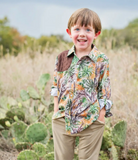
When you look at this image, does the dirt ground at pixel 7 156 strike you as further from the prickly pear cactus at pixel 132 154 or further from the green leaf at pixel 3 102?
the prickly pear cactus at pixel 132 154

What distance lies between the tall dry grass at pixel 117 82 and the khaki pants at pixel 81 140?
775mm

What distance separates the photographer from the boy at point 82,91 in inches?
64.3

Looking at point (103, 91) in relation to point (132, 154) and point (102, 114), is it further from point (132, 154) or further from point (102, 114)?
point (132, 154)

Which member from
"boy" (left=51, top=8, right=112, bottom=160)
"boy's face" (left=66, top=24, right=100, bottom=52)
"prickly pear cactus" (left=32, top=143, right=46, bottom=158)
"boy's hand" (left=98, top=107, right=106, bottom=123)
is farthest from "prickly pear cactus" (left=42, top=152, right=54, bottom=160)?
"boy's face" (left=66, top=24, right=100, bottom=52)

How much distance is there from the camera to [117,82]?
3422 millimetres

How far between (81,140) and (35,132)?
87cm

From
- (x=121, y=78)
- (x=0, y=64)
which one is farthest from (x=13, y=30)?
(x=121, y=78)

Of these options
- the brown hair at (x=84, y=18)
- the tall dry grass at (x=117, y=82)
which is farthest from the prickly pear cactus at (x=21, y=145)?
the brown hair at (x=84, y=18)

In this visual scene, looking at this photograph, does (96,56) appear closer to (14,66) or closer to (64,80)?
(64,80)

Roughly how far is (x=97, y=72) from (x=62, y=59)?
11.1 inches

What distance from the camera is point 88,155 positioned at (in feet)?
5.63

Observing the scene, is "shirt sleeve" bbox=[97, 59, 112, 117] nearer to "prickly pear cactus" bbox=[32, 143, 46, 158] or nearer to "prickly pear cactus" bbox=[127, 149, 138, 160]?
"prickly pear cactus" bbox=[127, 149, 138, 160]

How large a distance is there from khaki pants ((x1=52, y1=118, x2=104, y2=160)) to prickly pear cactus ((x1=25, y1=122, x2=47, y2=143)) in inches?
27.5

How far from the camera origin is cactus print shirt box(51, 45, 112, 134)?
164cm
